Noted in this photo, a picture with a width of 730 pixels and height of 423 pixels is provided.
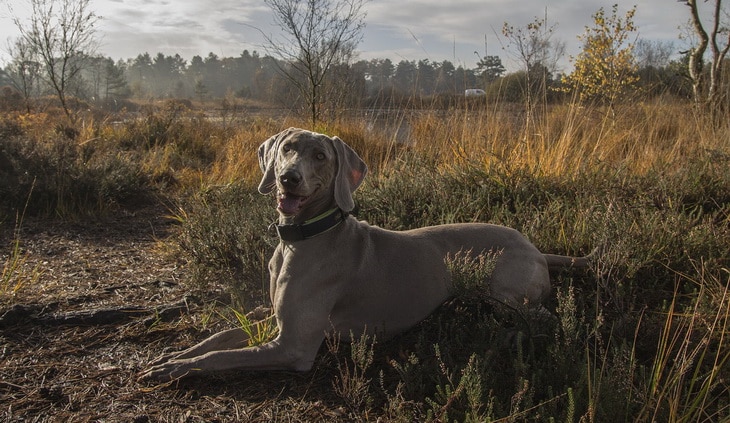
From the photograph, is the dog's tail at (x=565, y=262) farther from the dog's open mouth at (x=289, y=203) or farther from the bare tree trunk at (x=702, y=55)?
the bare tree trunk at (x=702, y=55)

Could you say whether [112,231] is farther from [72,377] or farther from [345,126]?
[345,126]

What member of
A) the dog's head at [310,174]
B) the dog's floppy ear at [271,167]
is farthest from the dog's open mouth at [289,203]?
the dog's floppy ear at [271,167]

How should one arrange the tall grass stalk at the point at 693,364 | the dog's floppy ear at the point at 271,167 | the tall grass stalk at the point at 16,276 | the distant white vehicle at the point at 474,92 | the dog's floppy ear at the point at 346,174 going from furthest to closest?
the distant white vehicle at the point at 474,92, the tall grass stalk at the point at 16,276, the dog's floppy ear at the point at 271,167, the dog's floppy ear at the point at 346,174, the tall grass stalk at the point at 693,364

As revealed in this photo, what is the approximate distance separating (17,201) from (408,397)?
4.38 m

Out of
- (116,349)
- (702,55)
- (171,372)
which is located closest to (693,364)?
(171,372)

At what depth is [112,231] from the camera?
15.0 ft

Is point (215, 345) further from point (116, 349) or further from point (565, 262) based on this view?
point (565, 262)

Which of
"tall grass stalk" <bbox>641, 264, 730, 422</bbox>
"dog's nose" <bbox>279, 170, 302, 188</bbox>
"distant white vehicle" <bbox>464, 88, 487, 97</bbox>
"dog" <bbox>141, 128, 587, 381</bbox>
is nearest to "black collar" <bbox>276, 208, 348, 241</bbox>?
"dog" <bbox>141, 128, 587, 381</bbox>

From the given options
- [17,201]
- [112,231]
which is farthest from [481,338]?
[17,201]

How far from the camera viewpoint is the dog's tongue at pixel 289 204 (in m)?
2.47

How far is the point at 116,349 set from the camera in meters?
2.66

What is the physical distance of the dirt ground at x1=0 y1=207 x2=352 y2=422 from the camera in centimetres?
219

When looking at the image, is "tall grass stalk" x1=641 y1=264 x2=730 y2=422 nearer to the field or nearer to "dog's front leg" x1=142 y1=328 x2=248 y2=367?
the field


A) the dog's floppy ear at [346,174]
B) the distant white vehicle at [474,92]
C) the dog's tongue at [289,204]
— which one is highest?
the distant white vehicle at [474,92]
